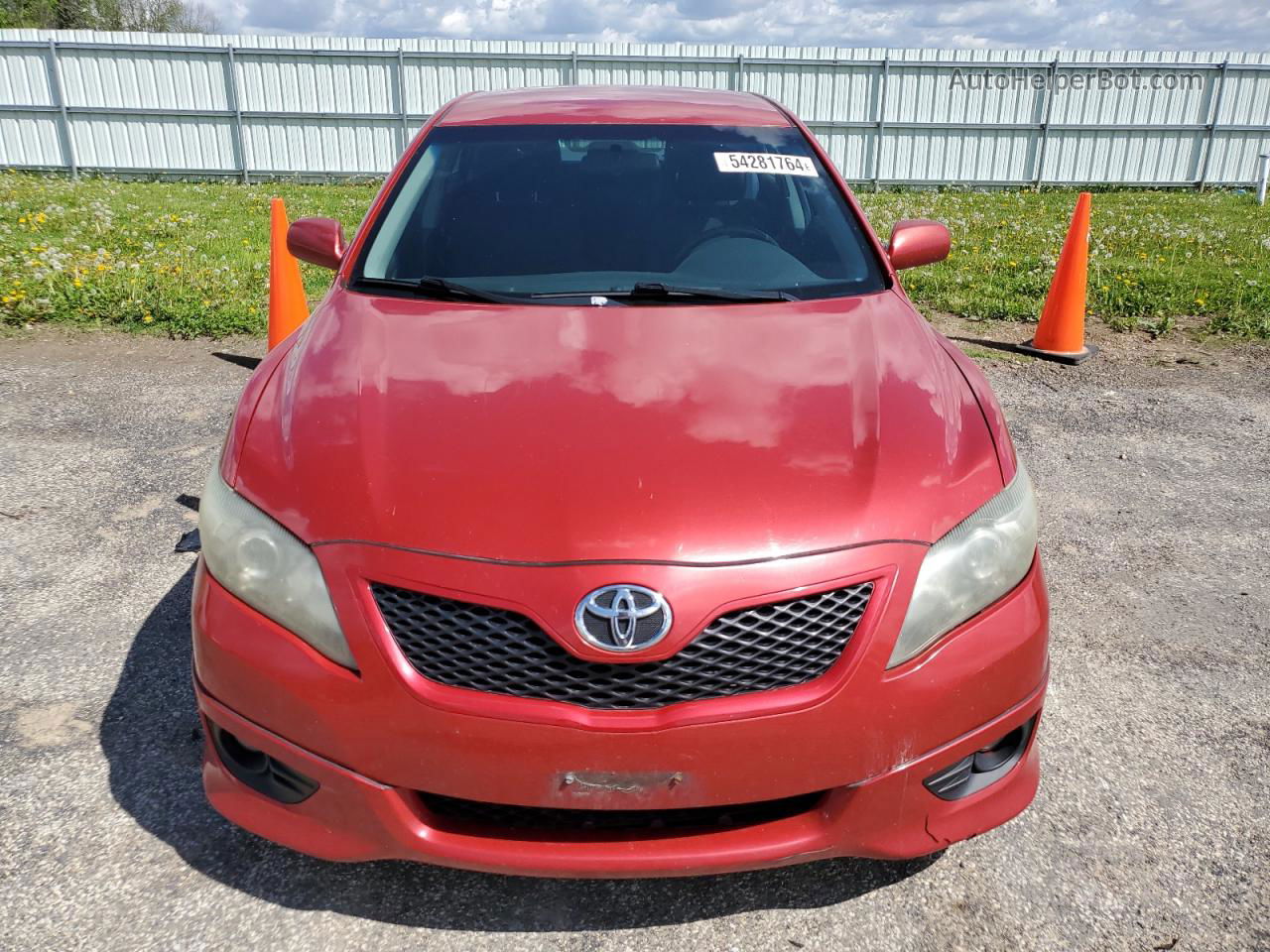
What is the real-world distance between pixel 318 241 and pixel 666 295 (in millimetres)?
1280

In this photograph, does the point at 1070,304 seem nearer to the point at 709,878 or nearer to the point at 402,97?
the point at 709,878

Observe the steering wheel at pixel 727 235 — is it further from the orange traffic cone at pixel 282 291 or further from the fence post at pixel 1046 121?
the fence post at pixel 1046 121

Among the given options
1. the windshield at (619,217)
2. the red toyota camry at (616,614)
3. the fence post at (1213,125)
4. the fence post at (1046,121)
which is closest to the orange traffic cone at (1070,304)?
the windshield at (619,217)

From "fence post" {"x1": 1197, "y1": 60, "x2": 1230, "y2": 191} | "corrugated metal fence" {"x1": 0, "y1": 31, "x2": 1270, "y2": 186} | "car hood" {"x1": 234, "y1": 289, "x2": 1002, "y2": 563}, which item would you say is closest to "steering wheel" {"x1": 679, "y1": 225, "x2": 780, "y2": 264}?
"car hood" {"x1": 234, "y1": 289, "x2": 1002, "y2": 563}

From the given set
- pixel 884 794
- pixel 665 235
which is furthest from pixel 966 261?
pixel 884 794

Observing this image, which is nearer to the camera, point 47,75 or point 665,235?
point 665,235

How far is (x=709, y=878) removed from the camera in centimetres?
207

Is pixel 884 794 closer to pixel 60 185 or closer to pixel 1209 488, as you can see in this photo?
pixel 1209 488

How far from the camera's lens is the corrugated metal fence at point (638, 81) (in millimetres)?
16938

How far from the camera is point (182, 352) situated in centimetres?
609

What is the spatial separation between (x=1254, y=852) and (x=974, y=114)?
17.9m

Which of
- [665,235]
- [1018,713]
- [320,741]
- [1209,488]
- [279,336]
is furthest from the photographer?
[279,336]

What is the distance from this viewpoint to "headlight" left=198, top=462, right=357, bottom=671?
1694 millimetres

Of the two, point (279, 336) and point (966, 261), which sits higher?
point (279, 336)
